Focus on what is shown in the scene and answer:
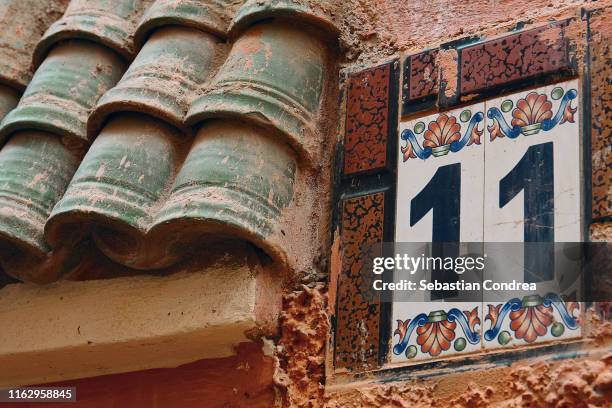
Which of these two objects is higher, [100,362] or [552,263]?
[552,263]

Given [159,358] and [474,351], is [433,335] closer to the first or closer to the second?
[474,351]

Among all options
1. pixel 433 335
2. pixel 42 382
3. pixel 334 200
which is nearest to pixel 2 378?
pixel 42 382

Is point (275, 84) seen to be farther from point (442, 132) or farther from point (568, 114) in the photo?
point (568, 114)

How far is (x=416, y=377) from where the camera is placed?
5.51 feet

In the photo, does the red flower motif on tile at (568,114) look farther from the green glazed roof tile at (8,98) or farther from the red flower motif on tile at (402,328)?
the green glazed roof tile at (8,98)

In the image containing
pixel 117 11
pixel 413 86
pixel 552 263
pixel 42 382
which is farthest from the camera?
pixel 117 11

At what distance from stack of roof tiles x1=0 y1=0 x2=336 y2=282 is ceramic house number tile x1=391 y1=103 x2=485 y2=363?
18cm

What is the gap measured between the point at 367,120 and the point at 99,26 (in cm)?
56

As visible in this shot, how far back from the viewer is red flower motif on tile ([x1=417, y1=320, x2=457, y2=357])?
1.68m

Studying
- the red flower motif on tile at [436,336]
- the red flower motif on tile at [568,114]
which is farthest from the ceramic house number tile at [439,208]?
the red flower motif on tile at [568,114]

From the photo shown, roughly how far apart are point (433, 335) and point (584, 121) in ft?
1.18

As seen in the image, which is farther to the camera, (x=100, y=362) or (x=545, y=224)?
(x=100, y=362)

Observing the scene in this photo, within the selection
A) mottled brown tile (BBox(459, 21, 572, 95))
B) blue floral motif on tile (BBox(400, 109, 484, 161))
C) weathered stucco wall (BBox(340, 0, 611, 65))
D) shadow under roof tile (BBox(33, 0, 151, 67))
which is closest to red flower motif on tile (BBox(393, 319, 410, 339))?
blue floral motif on tile (BBox(400, 109, 484, 161))

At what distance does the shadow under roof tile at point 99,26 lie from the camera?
219cm
